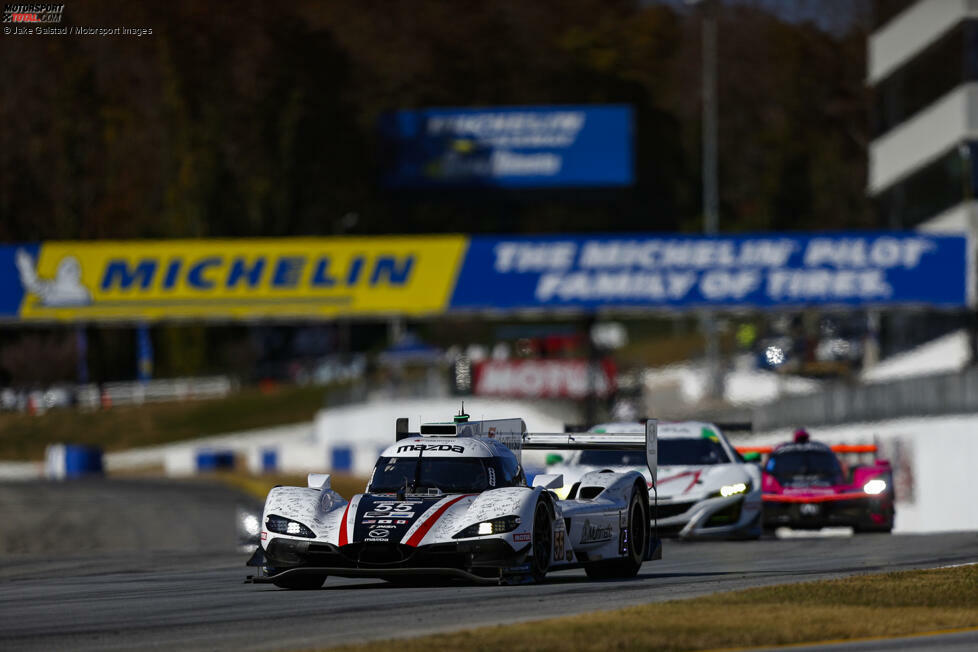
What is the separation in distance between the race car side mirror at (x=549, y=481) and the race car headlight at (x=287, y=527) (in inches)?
75.1

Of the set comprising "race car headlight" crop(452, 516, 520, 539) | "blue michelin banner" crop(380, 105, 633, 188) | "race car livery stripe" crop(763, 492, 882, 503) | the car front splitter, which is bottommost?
"race car livery stripe" crop(763, 492, 882, 503)

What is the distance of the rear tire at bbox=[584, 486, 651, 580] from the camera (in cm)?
1595

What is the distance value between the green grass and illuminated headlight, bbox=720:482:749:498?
55185mm

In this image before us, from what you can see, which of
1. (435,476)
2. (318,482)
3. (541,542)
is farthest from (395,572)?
(318,482)

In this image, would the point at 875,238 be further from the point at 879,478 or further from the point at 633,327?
the point at 633,327

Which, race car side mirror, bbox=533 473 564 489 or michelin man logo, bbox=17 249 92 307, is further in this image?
michelin man logo, bbox=17 249 92 307

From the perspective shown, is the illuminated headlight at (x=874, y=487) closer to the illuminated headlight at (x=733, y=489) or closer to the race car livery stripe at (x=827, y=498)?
the race car livery stripe at (x=827, y=498)

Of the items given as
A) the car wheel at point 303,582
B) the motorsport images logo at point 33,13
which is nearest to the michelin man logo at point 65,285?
the motorsport images logo at point 33,13

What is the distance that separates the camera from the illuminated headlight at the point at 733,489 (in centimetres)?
2100

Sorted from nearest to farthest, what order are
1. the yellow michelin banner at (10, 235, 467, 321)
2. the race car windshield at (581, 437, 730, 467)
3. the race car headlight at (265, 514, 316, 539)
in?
the race car headlight at (265, 514, 316, 539)
the race car windshield at (581, 437, 730, 467)
the yellow michelin banner at (10, 235, 467, 321)

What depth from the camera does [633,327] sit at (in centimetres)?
9400

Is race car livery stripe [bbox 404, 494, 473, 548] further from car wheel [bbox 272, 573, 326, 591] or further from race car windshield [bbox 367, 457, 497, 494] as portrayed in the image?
car wheel [bbox 272, 573, 326, 591]

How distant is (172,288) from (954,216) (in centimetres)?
2342

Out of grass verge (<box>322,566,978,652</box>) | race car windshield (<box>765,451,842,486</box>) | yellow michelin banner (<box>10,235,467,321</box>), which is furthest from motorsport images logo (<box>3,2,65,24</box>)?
yellow michelin banner (<box>10,235,467,321</box>)
